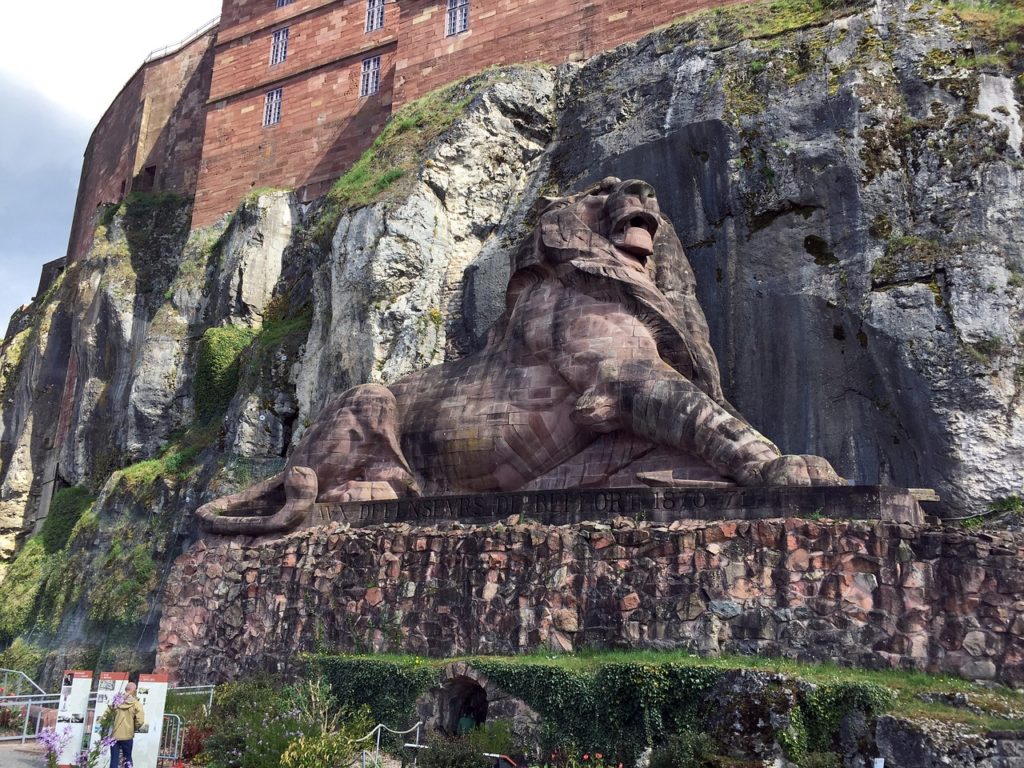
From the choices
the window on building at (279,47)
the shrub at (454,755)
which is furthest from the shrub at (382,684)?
the window on building at (279,47)

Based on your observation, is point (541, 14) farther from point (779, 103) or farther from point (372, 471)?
point (372, 471)

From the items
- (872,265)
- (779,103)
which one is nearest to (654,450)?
(872,265)

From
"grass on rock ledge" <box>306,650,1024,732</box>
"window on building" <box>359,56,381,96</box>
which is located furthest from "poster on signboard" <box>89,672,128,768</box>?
"window on building" <box>359,56,381,96</box>

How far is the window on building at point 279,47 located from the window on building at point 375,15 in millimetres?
2867

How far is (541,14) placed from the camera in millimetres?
23641

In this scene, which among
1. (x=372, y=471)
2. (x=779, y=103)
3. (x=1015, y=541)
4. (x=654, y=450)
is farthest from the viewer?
(x=779, y=103)

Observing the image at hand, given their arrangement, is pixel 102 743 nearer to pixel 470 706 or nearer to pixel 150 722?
pixel 150 722

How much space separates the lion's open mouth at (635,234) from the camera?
41.7ft

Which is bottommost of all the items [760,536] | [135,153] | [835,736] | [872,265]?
[835,736]

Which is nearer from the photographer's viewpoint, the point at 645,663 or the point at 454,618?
the point at 645,663

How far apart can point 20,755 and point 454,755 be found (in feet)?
16.4

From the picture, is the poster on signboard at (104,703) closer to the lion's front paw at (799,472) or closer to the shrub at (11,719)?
the shrub at (11,719)

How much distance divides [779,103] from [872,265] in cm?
368

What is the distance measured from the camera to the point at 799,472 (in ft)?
31.7
